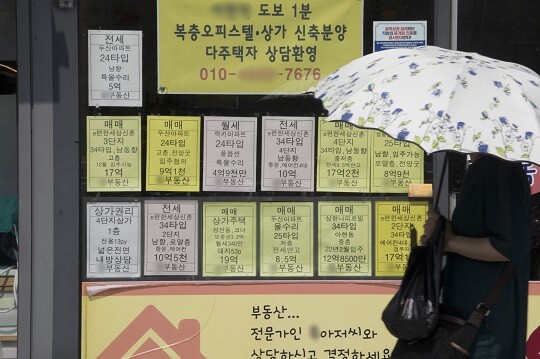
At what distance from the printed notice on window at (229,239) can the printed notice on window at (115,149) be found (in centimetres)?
44

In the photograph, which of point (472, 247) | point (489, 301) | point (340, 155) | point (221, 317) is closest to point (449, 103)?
point (472, 247)

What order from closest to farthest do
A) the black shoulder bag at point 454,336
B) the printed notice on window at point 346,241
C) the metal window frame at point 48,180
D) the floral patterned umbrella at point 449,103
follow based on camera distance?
1. the floral patterned umbrella at point 449,103
2. the black shoulder bag at point 454,336
3. the metal window frame at point 48,180
4. the printed notice on window at point 346,241

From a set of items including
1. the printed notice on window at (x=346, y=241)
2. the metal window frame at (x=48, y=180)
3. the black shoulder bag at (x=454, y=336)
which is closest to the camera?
the black shoulder bag at (x=454, y=336)

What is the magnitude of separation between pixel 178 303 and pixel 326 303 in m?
0.80

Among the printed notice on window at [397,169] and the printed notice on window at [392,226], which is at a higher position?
the printed notice on window at [397,169]

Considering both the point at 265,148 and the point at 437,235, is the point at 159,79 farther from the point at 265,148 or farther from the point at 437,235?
the point at 437,235

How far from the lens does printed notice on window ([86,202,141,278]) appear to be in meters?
4.89

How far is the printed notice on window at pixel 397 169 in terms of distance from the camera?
16.2 ft

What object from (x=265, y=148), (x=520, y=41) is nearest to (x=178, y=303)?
(x=265, y=148)

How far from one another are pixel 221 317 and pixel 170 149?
0.94m

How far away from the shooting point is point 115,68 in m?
4.86

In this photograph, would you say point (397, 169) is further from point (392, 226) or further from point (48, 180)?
point (48, 180)

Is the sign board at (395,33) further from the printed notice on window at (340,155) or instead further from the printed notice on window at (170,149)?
the printed notice on window at (170,149)

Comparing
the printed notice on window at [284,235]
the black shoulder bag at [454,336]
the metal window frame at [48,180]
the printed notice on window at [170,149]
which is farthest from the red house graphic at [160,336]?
the black shoulder bag at [454,336]
